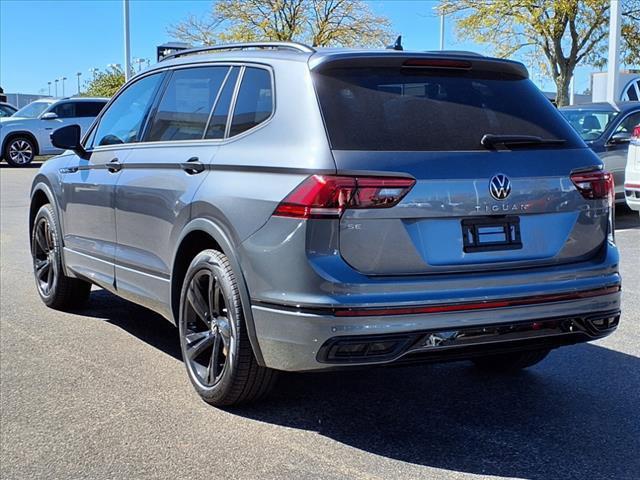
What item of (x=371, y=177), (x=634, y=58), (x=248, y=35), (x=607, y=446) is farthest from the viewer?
(x=248, y=35)

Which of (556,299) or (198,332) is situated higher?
(556,299)

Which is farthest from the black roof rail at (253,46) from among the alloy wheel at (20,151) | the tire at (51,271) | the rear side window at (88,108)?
the alloy wheel at (20,151)

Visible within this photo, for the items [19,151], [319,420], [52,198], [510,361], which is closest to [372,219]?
[319,420]

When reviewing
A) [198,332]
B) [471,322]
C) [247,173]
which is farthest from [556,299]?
[198,332]

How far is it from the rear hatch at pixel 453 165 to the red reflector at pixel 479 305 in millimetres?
162

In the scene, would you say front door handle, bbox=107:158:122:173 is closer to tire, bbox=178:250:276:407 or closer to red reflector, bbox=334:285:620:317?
tire, bbox=178:250:276:407

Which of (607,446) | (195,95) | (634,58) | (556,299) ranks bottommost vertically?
(607,446)

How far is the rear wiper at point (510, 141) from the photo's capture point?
377 cm

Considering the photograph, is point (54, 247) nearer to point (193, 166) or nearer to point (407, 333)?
point (193, 166)

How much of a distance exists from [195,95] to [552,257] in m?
2.27

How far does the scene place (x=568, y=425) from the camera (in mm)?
4023

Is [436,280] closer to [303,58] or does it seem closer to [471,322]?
[471,322]

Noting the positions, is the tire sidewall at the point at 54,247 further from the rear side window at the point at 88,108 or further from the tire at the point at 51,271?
the rear side window at the point at 88,108

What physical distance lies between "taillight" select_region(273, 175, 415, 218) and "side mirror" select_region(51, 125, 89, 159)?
9.26ft
